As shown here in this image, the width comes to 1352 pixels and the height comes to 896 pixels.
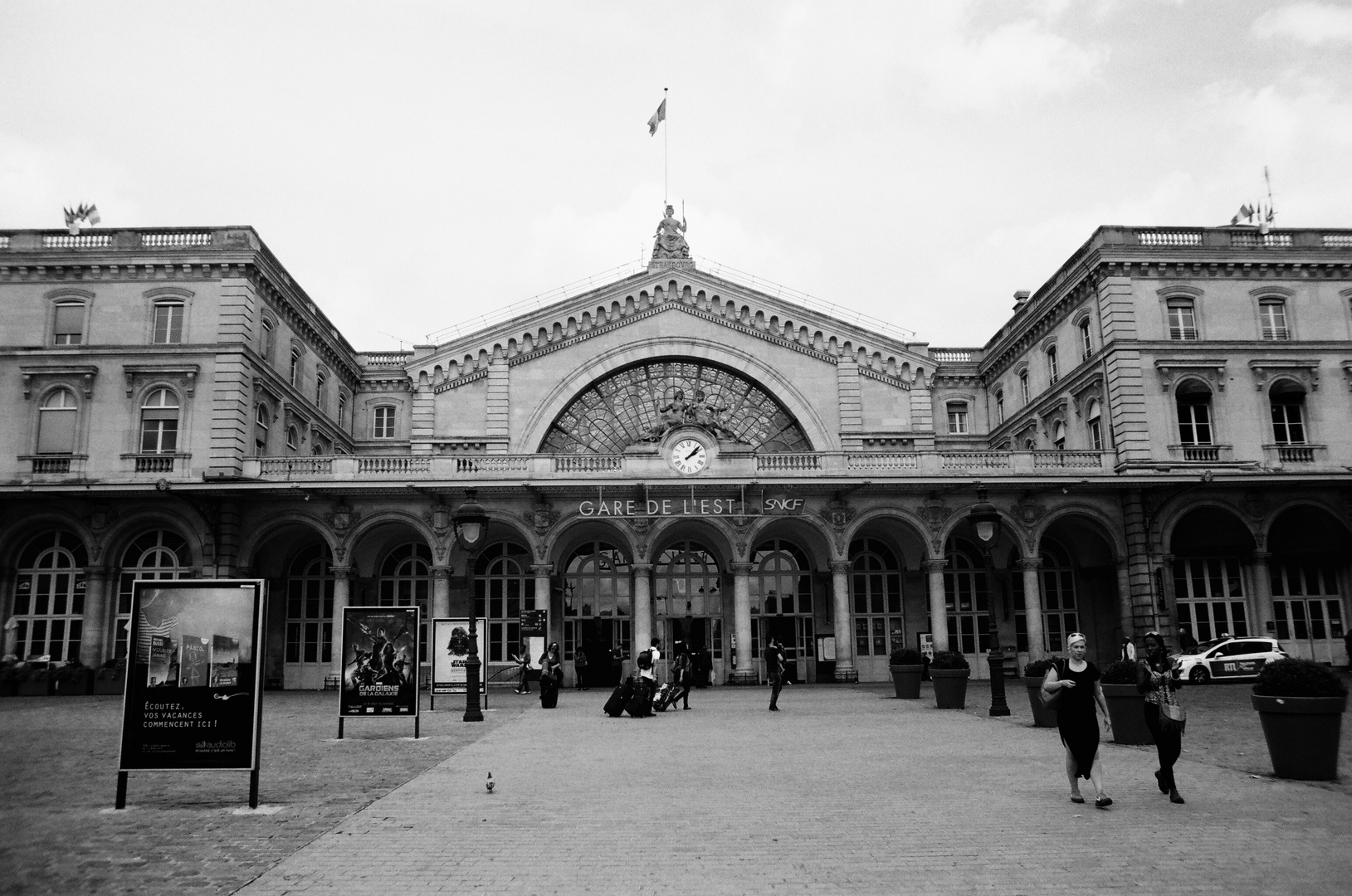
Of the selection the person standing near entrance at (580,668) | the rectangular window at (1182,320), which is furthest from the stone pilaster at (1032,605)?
the person standing near entrance at (580,668)

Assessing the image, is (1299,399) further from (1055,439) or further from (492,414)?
(492,414)

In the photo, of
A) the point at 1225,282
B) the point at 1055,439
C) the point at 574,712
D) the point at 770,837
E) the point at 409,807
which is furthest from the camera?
the point at 1055,439

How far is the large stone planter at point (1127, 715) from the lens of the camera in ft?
54.9

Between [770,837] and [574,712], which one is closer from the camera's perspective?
[770,837]

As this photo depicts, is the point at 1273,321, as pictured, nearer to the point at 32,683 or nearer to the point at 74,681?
the point at 74,681

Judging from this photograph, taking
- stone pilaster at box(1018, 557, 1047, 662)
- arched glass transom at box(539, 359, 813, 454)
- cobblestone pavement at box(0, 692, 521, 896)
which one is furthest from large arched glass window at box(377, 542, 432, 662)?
stone pilaster at box(1018, 557, 1047, 662)

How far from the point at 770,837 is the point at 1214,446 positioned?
32.6 meters

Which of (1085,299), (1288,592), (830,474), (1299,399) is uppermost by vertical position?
(1085,299)

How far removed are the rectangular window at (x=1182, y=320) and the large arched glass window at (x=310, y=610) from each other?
32.8 metres

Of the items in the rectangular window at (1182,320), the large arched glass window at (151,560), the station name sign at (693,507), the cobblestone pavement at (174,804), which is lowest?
the cobblestone pavement at (174,804)

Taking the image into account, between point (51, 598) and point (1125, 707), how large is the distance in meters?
34.5

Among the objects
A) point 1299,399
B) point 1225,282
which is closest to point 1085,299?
point 1225,282

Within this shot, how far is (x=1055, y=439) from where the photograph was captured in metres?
41.6

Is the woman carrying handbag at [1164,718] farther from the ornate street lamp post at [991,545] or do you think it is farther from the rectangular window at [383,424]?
the rectangular window at [383,424]
